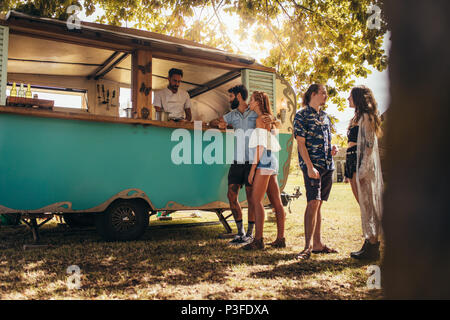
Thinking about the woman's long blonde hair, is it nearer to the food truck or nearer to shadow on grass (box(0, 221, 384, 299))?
the food truck

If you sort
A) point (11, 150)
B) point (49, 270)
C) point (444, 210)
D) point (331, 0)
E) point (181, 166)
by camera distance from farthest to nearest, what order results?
point (331, 0) < point (181, 166) < point (11, 150) < point (49, 270) < point (444, 210)

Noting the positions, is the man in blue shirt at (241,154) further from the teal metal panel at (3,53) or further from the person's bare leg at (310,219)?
the teal metal panel at (3,53)

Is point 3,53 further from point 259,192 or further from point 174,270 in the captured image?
point 259,192

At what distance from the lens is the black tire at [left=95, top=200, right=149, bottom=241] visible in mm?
5125

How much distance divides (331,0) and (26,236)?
8205 mm

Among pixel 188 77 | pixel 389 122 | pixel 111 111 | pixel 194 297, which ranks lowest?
pixel 194 297

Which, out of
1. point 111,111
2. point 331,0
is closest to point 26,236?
point 111,111

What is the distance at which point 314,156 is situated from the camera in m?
4.58

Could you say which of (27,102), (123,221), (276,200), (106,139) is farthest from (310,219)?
(27,102)

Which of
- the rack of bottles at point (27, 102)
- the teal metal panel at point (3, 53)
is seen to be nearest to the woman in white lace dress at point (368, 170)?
the rack of bottles at point (27, 102)

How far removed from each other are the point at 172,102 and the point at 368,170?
3456 millimetres

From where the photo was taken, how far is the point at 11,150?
4.50 meters
